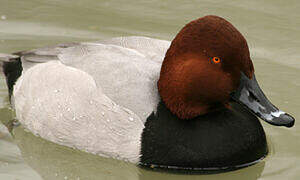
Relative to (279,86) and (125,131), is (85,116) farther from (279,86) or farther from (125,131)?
(279,86)

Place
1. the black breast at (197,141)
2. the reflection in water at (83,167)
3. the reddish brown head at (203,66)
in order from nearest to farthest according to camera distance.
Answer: the reddish brown head at (203,66), the black breast at (197,141), the reflection in water at (83,167)

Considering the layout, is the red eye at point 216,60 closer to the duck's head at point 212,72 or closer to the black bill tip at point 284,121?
the duck's head at point 212,72

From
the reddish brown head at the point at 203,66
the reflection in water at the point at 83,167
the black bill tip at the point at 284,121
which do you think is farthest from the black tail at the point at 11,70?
the black bill tip at the point at 284,121

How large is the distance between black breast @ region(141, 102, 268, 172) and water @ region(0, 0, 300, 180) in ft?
0.49

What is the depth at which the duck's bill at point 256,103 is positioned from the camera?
4203mm

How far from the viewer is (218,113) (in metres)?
4.50

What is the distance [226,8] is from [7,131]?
332 centimetres

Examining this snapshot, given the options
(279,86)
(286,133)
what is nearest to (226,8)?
(279,86)

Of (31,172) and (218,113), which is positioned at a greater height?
(218,113)

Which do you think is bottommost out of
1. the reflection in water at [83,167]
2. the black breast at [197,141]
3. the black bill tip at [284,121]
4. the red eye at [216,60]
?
the reflection in water at [83,167]

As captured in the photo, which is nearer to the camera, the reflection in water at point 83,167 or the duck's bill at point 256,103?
the duck's bill at point 256,103

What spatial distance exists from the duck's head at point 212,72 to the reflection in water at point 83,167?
54 centimetres

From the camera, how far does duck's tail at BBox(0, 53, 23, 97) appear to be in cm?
527

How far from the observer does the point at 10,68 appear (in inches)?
212
